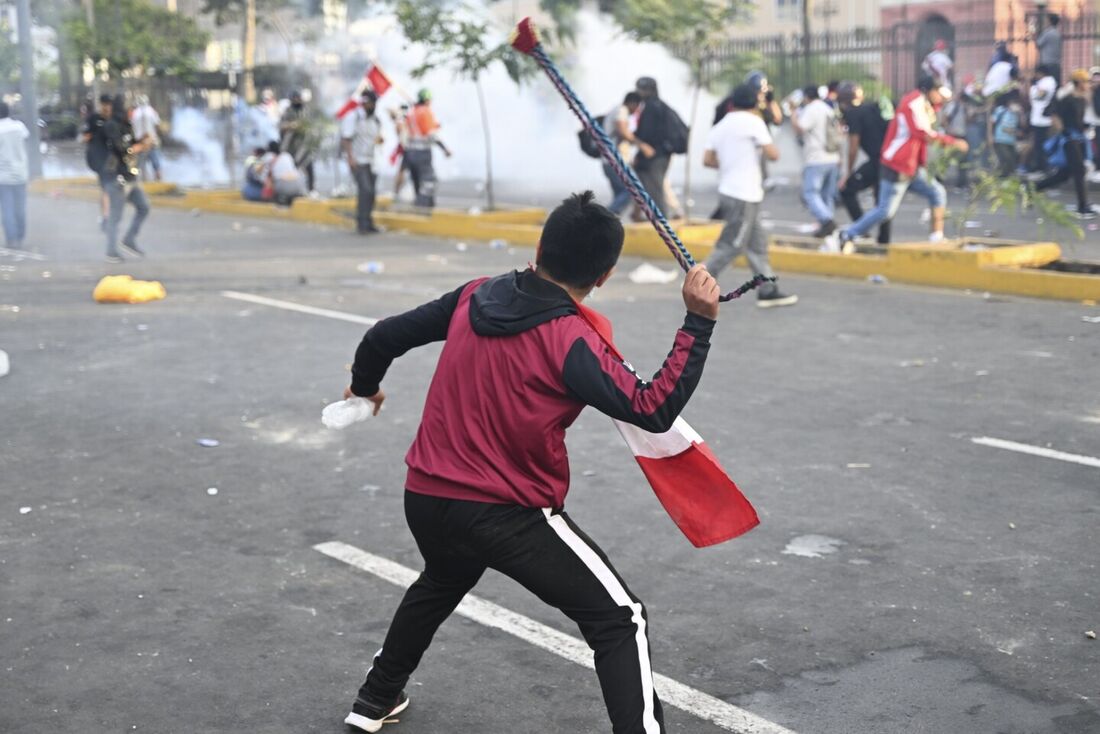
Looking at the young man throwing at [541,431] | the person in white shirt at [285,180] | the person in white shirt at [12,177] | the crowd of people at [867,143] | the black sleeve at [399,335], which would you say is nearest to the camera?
the young man throwing at [541,431]

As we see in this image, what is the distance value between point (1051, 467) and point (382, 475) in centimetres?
325

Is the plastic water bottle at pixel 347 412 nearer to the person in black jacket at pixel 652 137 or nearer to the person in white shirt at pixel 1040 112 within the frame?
the person in black jacket at pixel 652 137

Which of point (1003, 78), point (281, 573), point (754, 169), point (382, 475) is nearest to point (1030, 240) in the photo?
point (754, 169)

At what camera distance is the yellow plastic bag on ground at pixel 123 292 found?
42.7 feet

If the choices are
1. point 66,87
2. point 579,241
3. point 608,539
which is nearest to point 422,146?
point 608,539

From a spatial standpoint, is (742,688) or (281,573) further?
(281,573)

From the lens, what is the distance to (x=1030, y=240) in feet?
52.0

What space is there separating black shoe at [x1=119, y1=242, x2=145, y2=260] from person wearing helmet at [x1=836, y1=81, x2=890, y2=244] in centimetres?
821

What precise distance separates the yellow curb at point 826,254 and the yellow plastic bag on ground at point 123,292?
503cm

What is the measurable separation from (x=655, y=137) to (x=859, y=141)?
7.40ft

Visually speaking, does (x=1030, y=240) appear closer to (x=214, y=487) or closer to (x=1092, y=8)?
(x=214, y=487)

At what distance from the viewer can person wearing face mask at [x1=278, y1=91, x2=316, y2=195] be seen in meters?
22.7

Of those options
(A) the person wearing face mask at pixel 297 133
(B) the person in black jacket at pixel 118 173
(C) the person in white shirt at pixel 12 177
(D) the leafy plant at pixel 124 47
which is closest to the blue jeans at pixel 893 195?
(B) the person in black jacket at pixel 118 173

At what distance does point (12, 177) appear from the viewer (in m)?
17.7
